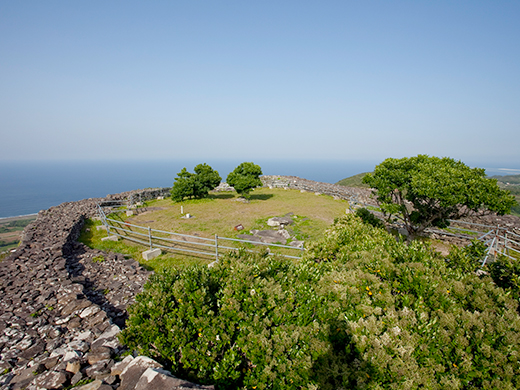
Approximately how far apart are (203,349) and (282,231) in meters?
9.23

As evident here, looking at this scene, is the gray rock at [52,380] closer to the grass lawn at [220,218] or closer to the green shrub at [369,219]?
the grass lawn at [220,218]

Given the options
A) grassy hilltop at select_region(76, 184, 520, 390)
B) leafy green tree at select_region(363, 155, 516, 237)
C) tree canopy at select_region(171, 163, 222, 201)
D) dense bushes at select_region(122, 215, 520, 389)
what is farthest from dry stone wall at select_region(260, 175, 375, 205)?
dense bushes at select_region(122, 215, 520, 389)

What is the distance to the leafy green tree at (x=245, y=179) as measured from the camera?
65.8 ft

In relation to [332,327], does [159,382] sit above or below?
below

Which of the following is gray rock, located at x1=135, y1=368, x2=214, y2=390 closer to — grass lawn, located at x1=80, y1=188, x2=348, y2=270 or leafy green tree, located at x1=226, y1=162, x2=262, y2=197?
grass lawn, located at x1=80, y1=188, x2=348, y2=270

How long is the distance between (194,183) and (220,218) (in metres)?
6.45

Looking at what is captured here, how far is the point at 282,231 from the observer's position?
481 inches

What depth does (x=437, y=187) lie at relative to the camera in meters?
7.59

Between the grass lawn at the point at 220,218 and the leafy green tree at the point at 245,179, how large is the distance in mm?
1277

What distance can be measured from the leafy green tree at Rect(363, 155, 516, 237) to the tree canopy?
14586 mm

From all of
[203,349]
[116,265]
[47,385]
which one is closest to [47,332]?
[47,385]

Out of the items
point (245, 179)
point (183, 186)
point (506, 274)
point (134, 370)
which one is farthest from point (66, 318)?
point (245, 179)

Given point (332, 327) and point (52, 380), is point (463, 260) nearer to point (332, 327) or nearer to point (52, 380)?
point (332, 327)

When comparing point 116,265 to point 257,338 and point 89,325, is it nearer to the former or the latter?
point 89,325
